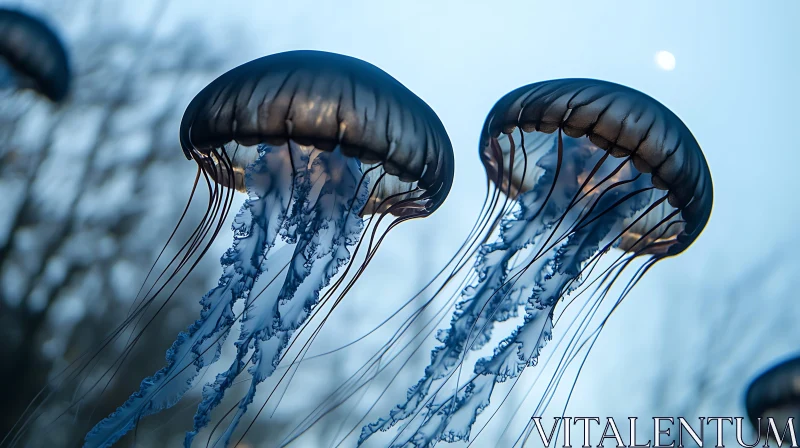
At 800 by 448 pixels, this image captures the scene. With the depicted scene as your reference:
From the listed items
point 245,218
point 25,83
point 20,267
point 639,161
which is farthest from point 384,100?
point 20,267

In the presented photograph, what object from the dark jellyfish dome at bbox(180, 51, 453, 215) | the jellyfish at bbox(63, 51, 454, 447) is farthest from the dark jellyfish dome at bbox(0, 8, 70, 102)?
the dark jellyfish dome at bbox(180, 51, 453, 215)

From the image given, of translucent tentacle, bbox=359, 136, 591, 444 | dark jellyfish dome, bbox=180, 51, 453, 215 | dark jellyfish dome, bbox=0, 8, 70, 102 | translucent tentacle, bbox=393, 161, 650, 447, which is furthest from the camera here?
dark jellyfish dome, bbox=0, 8, 70, 102

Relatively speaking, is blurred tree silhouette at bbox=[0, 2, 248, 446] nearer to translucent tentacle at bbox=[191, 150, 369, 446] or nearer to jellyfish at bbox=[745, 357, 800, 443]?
translucent tentacle at bbox=[191, 150, 369, 446]

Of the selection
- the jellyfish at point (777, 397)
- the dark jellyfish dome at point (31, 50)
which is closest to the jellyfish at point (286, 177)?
the dark jellyfish dome at point (31, 50)

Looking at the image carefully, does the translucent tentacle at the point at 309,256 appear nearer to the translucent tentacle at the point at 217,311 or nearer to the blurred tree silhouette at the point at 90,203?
the translucent tentacle at the point at 217,311

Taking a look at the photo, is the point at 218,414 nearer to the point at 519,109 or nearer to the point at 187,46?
the point at 187,46

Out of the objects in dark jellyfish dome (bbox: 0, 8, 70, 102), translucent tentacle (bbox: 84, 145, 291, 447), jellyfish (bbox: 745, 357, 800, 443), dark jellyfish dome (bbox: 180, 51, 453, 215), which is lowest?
translucent tentacle (bbox: 84, 145, 291, 447)
